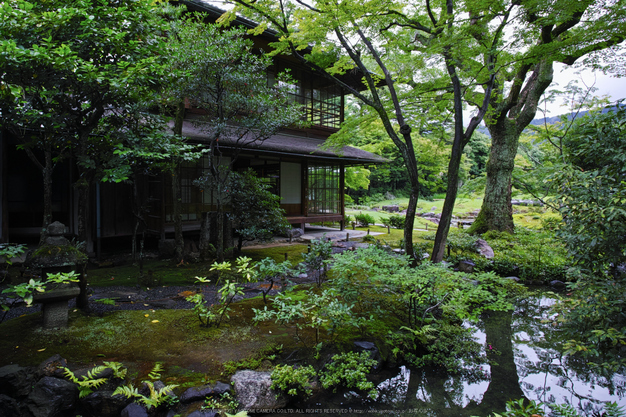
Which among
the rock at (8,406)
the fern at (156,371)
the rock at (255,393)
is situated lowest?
the rock at (255,393)

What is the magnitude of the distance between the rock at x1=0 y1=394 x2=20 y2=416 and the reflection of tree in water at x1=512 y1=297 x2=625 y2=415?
4921 mm

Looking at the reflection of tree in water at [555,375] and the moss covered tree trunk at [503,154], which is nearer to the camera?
the reflection of tree in water at [555,375]

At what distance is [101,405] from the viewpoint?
9.53 feet

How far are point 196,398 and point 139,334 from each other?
4.87 feet

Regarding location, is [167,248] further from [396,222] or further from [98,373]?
[396,222]

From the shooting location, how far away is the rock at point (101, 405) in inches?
114

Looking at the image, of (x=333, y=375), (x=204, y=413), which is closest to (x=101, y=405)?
(x=204, y=413)

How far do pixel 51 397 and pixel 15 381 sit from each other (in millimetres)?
407

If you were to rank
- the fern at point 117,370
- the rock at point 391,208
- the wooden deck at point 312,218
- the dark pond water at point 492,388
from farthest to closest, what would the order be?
1. the rock at point 391,208
2. the wooden deck at point 312,218
3. the dark pond water at point 492,388
4. the fern at point 117,370

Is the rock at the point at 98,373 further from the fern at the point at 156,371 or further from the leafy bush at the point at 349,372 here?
the leafy bush at the point at 349,372

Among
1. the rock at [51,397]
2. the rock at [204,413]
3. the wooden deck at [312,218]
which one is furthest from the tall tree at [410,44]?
the wooden deck at [312,218]

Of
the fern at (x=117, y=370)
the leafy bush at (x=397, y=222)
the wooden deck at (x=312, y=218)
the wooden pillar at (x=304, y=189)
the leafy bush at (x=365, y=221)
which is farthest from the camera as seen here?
the leafy bush at (x=365, y=221)

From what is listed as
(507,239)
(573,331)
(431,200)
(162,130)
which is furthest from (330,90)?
(431,200)

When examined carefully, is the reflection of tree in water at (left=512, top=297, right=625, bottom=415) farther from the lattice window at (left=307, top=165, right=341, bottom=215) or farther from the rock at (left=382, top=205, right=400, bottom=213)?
the rock at (left=382, top=205, right=400, bottom=213)
